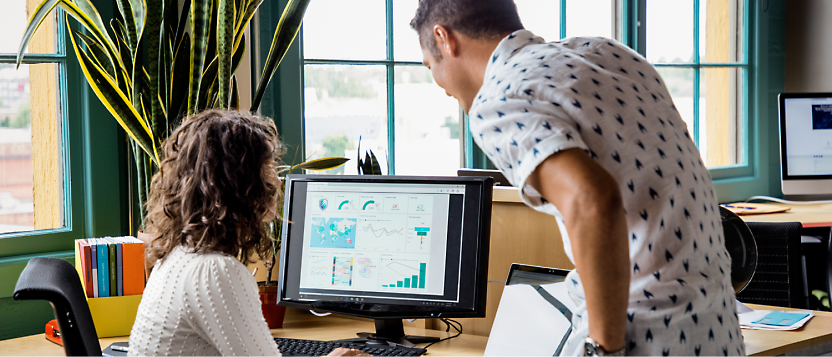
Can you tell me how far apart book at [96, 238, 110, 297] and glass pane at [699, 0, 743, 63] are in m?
3.68

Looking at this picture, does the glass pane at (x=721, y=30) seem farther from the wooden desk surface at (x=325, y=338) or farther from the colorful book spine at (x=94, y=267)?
the colorful book spine at (x=94, y=267)

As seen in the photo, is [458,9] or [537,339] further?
[537,339]

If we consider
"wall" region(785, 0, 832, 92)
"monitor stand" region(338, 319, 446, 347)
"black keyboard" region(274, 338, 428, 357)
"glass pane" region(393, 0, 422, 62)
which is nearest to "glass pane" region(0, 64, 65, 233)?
"black keyboard" region(274, 338, 428, 357)

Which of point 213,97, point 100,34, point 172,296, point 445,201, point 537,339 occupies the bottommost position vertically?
point 537,339

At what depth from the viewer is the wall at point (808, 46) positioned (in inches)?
166

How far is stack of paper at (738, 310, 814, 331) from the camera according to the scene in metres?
1.66

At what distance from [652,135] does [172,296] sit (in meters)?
0.81

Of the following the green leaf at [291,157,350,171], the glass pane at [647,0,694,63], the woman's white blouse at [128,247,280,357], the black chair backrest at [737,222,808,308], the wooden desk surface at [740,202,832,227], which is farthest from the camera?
the glass pane at [647,0,694,63]

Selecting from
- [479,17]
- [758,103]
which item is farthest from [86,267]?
[758,103]

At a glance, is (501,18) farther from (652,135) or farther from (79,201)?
(79,201)

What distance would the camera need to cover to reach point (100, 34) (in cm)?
187

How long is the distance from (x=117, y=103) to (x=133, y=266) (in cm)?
42

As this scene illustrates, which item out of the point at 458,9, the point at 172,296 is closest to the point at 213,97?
the point at 172,296

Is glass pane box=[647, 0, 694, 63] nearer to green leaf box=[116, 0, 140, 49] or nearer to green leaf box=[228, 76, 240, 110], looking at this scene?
green leaf box=[228, 76, 240, 110]
